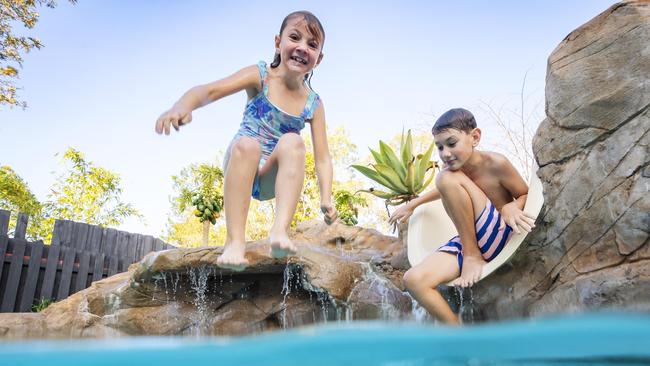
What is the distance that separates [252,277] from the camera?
488 centimetres

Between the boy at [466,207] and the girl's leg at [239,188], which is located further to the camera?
the boy at [466,207]

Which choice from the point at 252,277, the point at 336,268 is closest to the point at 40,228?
the point at 252,277

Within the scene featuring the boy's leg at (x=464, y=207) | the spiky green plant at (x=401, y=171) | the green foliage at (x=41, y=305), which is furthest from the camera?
the green foliage at (x=41, y=305)

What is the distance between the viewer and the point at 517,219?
2.92m

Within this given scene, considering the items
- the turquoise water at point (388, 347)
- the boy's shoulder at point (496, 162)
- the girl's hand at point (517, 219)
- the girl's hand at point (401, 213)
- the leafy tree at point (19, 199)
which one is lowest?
the turquoise water at point (388, 347)

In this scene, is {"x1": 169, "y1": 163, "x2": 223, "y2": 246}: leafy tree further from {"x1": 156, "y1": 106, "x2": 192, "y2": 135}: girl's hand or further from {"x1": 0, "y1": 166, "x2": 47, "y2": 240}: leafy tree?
{"x1": 156, "y1": 106, "x2": 192, "y2": 135}: girl's hand

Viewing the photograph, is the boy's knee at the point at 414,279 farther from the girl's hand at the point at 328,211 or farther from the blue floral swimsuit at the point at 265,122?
the blue floral swimsuit at the point at 265,122

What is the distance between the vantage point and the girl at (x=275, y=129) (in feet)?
8.52

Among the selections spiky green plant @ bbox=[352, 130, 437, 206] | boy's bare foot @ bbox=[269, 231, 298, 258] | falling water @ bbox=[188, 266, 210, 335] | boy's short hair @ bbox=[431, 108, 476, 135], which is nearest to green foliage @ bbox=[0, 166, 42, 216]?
falling water @ bbox=[188, 266, 210, 335]

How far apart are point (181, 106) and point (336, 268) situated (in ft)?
7.45

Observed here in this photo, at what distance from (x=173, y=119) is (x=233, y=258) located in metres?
0.77

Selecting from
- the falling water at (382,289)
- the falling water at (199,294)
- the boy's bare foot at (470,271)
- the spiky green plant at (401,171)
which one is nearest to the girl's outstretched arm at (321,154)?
the boy's bare foot at (470,271)

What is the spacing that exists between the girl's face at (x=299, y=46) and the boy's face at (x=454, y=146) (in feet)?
3.35

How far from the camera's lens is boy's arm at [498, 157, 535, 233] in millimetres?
2893
